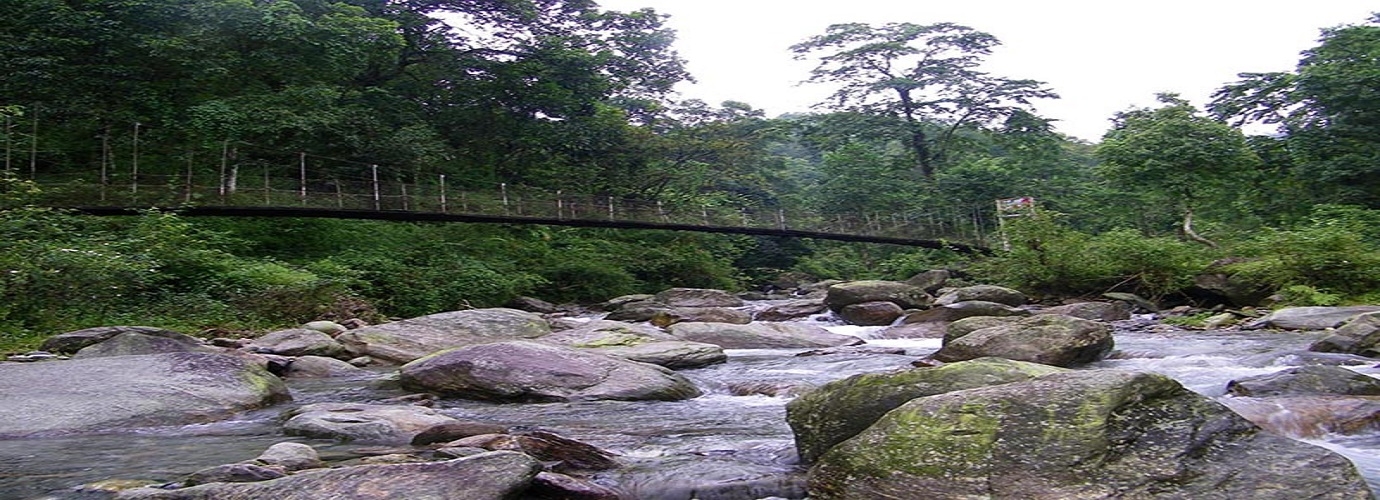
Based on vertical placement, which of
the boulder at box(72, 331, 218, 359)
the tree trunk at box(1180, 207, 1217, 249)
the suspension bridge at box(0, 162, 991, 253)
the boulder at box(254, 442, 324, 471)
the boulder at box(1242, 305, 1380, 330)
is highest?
the suspension bridge at box(0, 162, 991, 253)

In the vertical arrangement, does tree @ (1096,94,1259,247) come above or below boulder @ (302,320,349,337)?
above

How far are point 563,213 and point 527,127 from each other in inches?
236

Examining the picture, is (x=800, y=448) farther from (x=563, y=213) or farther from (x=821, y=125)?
(x=821, y=125)

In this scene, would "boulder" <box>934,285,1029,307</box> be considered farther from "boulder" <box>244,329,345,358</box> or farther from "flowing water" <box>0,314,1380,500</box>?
"boulder" <box>244,329,345,358</box>

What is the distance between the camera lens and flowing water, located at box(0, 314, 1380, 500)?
14.8ft

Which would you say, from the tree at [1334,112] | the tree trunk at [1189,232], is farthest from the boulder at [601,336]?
the tree at [1334,112]

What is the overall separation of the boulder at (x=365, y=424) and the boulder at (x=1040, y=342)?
5395mm

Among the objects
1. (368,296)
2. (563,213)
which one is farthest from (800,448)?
(563,213)

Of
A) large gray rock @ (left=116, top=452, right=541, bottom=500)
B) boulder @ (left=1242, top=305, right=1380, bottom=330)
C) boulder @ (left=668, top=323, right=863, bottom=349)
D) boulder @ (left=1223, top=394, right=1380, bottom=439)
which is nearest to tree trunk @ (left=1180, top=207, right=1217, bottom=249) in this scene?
boulder @ (left=1242, top=305, right=1380, bottom=330)

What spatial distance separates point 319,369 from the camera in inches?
364

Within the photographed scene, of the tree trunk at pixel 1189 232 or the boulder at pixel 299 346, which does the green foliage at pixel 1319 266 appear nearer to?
the tree trunk at pixel 1189 232

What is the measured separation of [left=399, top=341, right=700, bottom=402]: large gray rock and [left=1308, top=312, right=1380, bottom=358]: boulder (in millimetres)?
6658

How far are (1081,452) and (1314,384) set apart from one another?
11.2 ft

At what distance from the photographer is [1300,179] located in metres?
22.8
